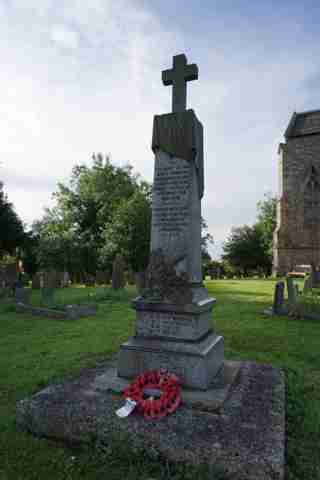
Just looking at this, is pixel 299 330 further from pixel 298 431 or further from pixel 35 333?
pixel 35 333

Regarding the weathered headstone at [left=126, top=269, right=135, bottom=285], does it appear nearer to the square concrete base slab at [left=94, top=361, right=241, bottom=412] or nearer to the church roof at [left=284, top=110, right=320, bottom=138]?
the square concrete base slab at [left=94, top=361, right=241, bottom=412]

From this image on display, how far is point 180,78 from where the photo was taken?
4.14m

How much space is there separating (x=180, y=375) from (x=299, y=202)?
84.4 ft

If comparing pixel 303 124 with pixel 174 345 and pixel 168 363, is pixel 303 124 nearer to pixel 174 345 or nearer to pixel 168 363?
pixel 174 345

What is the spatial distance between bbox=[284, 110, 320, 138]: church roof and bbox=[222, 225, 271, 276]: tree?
1467 centimetres

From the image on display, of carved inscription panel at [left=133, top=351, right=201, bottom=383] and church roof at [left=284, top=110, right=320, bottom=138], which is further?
church roof at [left=284, top=110, right=320, bottom=138]

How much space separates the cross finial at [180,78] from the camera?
13.4 ft

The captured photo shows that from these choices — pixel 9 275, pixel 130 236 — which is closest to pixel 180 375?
pixel 9 275

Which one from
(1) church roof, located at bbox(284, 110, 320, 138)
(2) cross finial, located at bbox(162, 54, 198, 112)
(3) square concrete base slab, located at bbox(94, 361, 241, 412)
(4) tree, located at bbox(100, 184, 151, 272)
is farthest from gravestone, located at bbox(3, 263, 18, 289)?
(1) church roof, located at bbox(284, 110, 320, 138)

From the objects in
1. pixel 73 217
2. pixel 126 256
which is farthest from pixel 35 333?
pixel 73 217

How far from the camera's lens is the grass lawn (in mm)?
2412

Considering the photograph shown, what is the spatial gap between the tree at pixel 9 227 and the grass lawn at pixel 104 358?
14.1 meters

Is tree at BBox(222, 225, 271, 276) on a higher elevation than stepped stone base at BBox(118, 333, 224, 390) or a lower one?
higher

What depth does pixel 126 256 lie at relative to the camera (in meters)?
24.2
